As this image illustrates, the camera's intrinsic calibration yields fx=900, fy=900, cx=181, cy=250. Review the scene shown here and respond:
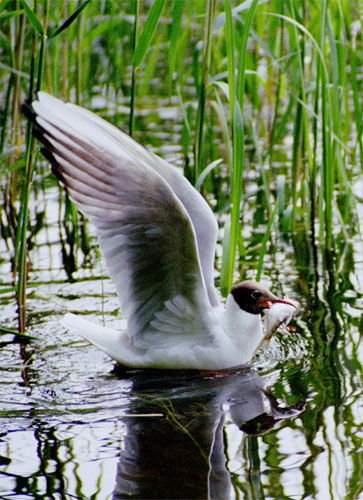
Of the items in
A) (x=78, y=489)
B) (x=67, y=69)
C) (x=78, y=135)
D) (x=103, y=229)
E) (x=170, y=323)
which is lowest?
(x=78, y=489)

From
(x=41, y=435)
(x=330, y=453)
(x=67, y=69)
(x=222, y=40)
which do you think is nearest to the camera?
(x=330, y=453)

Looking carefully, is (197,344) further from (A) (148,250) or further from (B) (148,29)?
(B) (148,29)

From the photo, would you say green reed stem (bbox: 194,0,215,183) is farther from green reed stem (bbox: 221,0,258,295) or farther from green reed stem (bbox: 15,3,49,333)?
green reed stem (bbox: 15,3,49,333)

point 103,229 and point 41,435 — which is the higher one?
point 103,229

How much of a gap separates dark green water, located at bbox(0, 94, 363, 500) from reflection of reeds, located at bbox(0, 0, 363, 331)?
0.95ft

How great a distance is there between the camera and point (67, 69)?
4.88 meters

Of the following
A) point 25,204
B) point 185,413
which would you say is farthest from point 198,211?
point 185,413

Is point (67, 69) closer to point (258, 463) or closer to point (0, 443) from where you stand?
point (0, 443)

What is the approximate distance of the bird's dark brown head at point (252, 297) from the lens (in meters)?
3.59

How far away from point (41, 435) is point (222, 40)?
3.69 m

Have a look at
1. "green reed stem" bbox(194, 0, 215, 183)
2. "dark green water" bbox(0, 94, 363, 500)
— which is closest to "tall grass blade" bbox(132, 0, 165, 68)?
"green reed stem" bbox(194, 0, 215, 183)

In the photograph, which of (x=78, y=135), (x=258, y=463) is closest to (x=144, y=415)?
(x=258, y=463)

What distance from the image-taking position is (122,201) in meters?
3.18

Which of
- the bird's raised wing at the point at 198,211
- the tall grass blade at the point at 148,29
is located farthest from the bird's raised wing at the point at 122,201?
the tall grass blade at the point at 148,29
